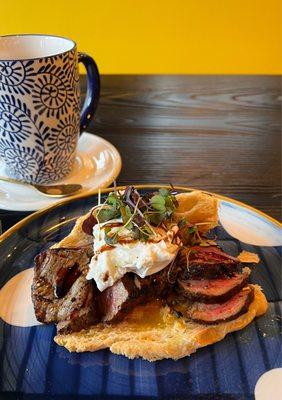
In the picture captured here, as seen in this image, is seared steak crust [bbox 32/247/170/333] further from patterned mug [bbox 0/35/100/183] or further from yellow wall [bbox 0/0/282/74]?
yellow wall [bbox 0/0/282/74]

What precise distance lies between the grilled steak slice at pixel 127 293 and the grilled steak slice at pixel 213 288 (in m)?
0.06

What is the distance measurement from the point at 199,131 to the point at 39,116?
30.9 inches

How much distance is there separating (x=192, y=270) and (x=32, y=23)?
356 centimetres

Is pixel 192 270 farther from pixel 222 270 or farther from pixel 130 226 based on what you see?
pixel 130 226

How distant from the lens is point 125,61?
4.26 meters

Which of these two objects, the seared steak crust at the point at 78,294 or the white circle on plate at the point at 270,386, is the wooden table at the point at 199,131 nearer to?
the seared steak crust at the point at 78,294

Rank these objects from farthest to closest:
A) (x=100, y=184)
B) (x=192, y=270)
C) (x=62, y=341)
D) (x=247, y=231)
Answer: (x=100, y=184) → (x=247, y=231) → (x=192, y=270) → (x=62, y=341)

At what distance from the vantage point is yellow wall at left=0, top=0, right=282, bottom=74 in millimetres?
4078

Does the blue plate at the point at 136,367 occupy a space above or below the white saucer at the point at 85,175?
below

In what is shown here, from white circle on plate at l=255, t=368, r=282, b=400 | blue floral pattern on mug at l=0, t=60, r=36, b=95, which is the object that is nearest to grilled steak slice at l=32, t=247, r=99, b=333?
white circle on plate at l=255, t=368, r=282, b=400

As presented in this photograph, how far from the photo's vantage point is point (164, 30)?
Result: 4164mm

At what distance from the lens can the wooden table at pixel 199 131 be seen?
1.73m

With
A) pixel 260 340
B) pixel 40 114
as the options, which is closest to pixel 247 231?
pixel 260 340

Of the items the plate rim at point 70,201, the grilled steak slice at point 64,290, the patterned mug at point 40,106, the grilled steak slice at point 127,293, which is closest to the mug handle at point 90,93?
the patterned mug at point 40,106
